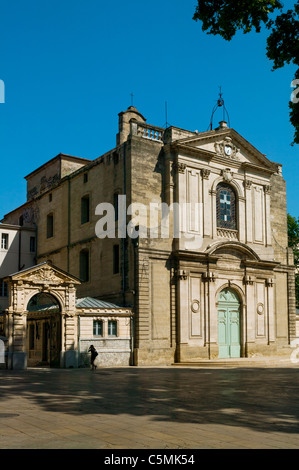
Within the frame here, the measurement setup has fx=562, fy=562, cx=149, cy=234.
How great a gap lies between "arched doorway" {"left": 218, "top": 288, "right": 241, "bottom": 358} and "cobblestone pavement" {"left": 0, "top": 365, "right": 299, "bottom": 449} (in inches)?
584

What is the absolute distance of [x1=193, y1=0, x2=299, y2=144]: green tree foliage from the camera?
15.4 metres

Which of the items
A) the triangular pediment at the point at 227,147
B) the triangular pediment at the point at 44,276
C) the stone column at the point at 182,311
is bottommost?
the stone column at the point at 182,311

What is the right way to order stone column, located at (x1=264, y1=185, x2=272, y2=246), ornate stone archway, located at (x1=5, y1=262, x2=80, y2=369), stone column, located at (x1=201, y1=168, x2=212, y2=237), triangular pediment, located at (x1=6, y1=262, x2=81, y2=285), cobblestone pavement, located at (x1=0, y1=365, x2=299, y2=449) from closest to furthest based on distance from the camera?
cobblestone pavement, located at (x1=0, y1=365, x2=299, y2=449)
ornate stone archway, located at (x1=5, y1=262, x2=80, y2=369)
triangular pediment, located at (x1=6, y1=262, x2=81, y2=285)
stone column, located at (x1=201, y1=168, x2=212, y2=237)
stone column, located at (x1=264, y1=185, x2=272, y2=246)

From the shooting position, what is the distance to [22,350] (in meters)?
28.3

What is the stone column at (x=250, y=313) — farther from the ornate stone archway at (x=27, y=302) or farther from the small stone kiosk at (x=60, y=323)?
the ornate stone archway at (x=27, y=302)

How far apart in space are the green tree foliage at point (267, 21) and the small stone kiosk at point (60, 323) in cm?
1684

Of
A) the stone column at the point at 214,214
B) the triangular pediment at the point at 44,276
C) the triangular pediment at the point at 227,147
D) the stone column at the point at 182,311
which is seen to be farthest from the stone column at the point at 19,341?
the triangular pediment at the point at 227,147

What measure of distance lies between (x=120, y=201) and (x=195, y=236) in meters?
5.08

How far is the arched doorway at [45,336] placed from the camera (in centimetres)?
3042

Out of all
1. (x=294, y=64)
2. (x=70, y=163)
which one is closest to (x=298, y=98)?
(x=294, y=64)

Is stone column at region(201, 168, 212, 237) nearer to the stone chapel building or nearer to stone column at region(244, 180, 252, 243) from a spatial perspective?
the stone chapel building

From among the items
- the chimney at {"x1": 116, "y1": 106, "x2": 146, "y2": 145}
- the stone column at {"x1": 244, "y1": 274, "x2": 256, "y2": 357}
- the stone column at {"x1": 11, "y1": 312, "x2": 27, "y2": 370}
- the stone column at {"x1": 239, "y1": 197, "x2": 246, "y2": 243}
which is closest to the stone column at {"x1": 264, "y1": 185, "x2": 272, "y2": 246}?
the stone column at {"x1": 239, "y1": 197, "x2": 246, "y2": 243}

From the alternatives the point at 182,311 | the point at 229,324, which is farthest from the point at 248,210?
the point at 182,311
